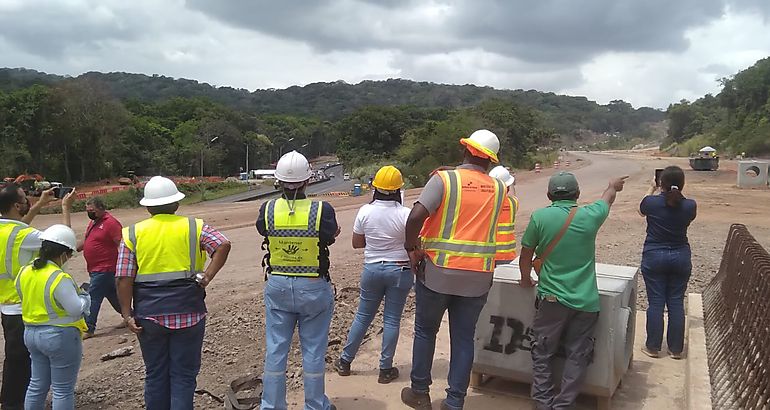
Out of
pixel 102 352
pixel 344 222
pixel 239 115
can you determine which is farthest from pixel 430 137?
pixel 239 115

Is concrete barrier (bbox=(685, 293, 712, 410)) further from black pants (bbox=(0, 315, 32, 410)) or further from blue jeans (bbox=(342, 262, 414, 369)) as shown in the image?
black pants (bbox=(0, 315, 32, 410))

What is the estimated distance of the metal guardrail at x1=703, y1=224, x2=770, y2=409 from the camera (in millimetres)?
3762

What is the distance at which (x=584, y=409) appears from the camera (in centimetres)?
438

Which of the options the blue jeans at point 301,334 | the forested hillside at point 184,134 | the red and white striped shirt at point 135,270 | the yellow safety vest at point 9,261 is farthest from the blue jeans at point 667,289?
the forested hillside at point 184,134

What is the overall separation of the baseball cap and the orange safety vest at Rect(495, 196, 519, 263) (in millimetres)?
518

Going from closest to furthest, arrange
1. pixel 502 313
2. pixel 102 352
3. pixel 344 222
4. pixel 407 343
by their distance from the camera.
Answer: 1. pixel 502 313
2. pixel 407 343
3. pixel 102 352
4. pixel 344 222

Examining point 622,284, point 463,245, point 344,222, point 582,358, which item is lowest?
point 344,222

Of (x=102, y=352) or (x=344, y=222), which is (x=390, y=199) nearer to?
(x=102, y=352)

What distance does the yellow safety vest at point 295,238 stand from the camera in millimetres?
3781

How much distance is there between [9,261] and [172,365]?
1430mm

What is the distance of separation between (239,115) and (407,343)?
3437 inches

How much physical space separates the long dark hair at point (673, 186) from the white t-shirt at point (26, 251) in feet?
15.6

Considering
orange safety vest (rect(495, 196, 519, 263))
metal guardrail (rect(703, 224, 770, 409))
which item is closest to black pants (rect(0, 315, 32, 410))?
orange safety vest (rect(495, 196, 519, 263))

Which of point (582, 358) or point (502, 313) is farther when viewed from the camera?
point (502, 313)
